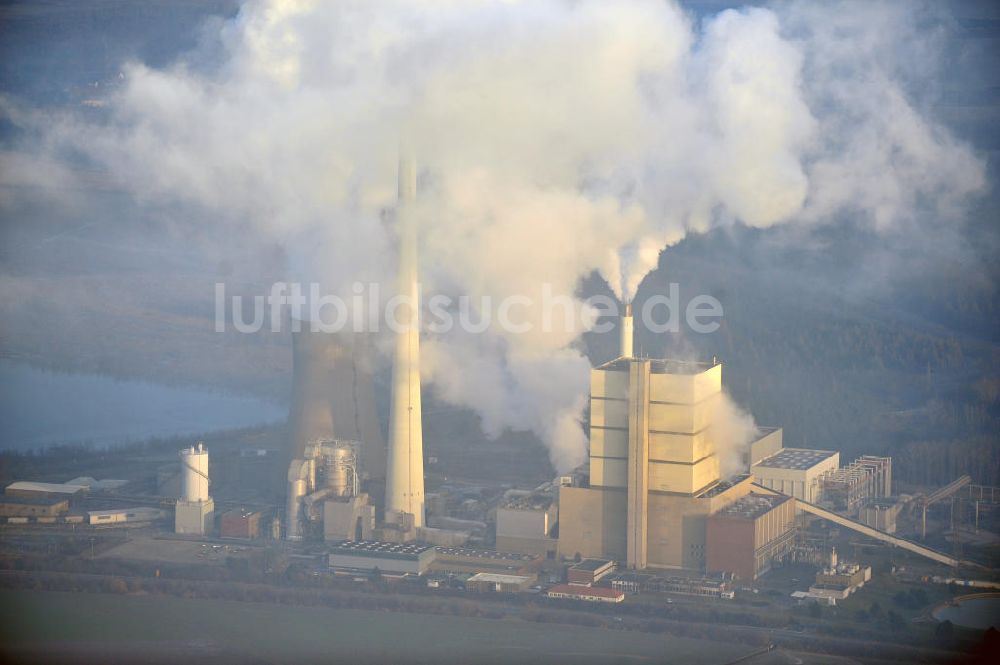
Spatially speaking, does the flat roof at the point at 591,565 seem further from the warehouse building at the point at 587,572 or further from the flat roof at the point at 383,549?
the flat roof at the point at 383,549

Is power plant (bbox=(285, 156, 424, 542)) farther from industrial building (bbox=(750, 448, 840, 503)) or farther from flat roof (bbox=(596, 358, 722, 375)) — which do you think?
industrial building (bbox=(750, 448, 840, 503))

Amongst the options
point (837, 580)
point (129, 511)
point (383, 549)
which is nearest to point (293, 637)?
point (383, 549)

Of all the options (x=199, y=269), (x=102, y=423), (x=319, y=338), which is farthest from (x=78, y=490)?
(x=199, y=269)

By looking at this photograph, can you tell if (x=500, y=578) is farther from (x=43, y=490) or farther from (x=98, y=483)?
(x=98, y=483)

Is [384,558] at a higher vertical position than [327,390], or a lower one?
lower

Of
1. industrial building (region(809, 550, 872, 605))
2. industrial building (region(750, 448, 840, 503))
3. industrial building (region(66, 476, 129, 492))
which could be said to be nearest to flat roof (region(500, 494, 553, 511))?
industrial building (region(750, 448, 840, 503))
